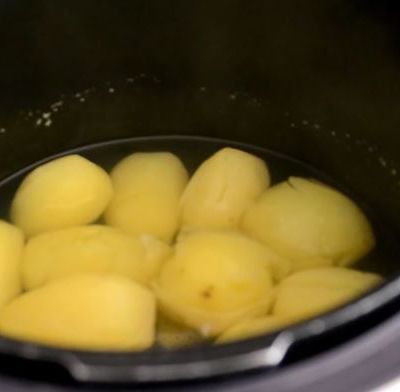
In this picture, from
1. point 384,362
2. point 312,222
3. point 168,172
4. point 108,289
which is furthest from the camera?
point 168,172

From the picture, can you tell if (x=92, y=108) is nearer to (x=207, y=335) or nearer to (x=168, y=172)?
(x=168, y=172)

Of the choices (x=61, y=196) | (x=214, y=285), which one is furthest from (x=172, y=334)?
(x=61, y=196)

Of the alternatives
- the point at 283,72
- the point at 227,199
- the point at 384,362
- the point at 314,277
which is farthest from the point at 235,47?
the point at 384,362

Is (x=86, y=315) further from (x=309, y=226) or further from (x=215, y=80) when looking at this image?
(x=215, y=80)

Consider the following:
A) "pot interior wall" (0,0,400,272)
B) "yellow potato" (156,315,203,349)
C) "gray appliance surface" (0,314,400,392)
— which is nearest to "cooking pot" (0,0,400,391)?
"pot interior wall" (0,0,400,272)

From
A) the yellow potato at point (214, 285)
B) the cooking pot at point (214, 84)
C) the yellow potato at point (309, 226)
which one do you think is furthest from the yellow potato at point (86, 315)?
the cooking pot at point (214, 84)

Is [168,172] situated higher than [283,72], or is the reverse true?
[283,72]
